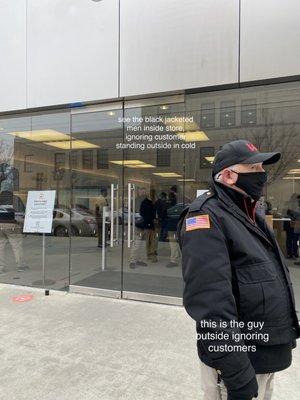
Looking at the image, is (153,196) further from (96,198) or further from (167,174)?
(96,198)

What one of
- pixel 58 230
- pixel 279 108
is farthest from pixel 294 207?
pixel 58 230

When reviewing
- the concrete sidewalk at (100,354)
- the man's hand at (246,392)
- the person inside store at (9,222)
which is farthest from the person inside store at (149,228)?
the man's hand at (246,392)

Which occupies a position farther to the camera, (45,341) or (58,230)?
(58,230)

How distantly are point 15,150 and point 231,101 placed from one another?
4.50m

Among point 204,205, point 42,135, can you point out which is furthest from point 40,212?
point 204,205

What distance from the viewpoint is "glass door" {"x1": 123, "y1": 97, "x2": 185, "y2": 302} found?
6066mm

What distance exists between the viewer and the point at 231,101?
5641mm

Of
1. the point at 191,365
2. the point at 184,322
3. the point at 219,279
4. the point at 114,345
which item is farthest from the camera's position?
the point at 184,322

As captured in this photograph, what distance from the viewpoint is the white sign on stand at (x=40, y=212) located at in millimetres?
6852

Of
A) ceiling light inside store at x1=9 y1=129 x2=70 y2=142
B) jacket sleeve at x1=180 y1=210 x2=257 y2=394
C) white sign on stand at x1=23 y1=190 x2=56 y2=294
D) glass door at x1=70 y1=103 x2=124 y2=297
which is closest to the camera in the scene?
jacket sleeve at x1=180 y1=210 x2=257 y2=394

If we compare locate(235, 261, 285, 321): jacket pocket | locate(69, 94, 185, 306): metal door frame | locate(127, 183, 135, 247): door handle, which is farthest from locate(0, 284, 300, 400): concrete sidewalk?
locate(235, 261, 285, 321): jacket pocket

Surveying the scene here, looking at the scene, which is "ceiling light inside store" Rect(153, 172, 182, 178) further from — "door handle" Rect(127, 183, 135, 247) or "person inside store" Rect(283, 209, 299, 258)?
"person inside store" Rect(283, 209, 299, 258)

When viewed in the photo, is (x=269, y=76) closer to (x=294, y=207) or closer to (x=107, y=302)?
(x=294, y=207)

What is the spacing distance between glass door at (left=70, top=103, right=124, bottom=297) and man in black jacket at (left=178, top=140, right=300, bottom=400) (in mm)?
4538
